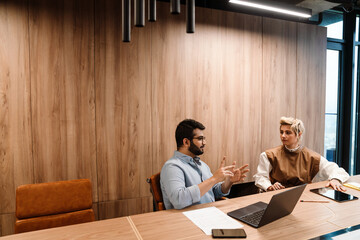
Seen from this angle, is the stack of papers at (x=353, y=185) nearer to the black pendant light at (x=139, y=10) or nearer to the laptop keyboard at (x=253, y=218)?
the laptop keyboard at (x=253, y=218)

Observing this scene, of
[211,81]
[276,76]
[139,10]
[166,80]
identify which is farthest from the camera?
[276,76]

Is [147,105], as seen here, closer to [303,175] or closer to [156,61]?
[156,61]

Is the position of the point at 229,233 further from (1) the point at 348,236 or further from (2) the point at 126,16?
(2) the point at 126,16

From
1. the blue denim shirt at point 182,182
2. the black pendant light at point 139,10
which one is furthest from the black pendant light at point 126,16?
the blue denim shirt at point 182,182

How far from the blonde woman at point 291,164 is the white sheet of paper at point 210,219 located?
1.08 m

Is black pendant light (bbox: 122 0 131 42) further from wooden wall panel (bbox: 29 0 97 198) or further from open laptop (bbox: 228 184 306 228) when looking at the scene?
wooden wall panel (bbox: 29 0 97 198)

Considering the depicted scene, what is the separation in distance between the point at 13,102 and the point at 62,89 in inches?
17.8

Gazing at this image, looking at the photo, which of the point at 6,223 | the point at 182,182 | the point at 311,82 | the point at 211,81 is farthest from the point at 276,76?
the point at 6,223

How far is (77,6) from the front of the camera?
266cm

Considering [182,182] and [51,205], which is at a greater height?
[182,182]

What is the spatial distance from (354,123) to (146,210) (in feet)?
13.2

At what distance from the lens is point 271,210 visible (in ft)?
4.88

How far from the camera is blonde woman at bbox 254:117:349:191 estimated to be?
8.79 feet

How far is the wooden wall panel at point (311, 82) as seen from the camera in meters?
3.82
